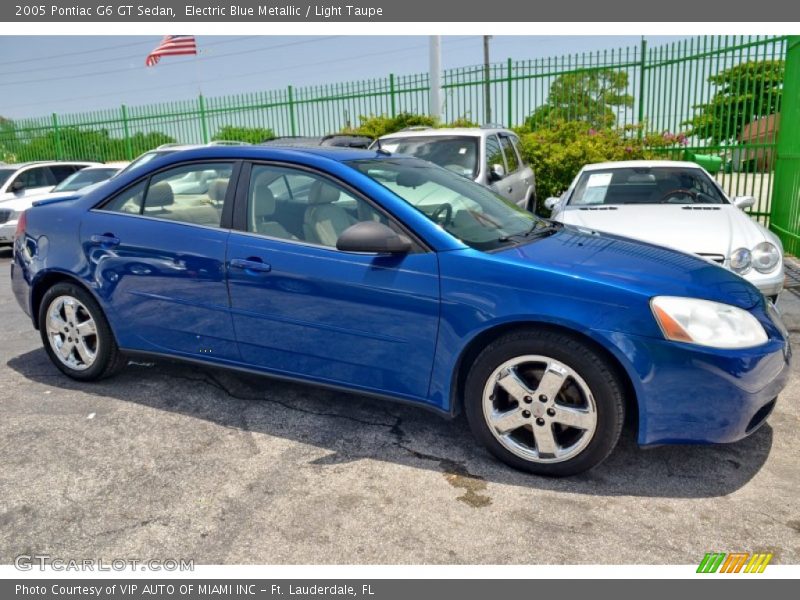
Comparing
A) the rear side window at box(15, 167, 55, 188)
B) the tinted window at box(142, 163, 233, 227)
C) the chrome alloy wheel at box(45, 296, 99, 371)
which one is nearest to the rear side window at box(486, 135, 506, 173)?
the tinted window at box(142, 163, 233, 227)

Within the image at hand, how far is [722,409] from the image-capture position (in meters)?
2.84

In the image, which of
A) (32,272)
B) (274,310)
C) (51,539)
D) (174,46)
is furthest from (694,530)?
(174,46)

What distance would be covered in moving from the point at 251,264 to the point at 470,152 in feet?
16.3

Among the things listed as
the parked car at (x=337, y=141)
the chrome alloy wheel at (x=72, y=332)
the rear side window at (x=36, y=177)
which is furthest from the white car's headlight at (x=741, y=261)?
the rear side window at (x=36, y=177)

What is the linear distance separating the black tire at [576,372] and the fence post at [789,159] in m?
6.36

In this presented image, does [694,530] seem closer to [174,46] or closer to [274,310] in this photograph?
[274,310]

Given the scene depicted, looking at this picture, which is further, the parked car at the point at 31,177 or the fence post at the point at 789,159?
the parked car at the point at 31,177

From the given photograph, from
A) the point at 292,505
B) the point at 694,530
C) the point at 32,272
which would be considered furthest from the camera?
the point at 32,272

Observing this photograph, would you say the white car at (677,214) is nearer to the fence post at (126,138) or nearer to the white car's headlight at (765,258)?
the white car's headlight at (765,258)

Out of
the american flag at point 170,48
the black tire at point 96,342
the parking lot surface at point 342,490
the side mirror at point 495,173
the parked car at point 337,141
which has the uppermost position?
the american flag at point 170,48

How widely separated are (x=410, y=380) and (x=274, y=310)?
2.72 ft

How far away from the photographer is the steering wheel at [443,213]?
11.0 ft

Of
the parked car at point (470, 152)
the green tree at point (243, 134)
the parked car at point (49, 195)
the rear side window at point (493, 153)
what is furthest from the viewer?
the green tree at point (243, 134)

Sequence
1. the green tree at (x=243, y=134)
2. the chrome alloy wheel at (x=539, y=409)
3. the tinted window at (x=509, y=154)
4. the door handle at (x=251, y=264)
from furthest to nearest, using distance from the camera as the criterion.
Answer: the green tree at (x=243, y=134), the tinted window at (x=509, y=154), the door handle at (x=251, y=264), the chrome alloy wheel at (x=539, y=409)
